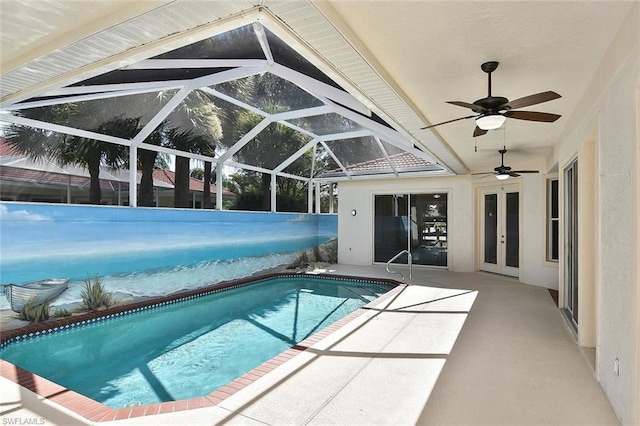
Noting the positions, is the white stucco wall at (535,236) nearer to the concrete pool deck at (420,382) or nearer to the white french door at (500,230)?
the white french door at (500,230)

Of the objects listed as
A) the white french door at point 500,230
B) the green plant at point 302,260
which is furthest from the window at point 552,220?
the green plant at point 302,260

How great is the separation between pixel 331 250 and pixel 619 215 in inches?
427

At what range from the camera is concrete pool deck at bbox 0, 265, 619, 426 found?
2.91m

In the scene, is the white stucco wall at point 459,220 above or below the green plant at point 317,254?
above

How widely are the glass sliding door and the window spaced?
2977 millimetres

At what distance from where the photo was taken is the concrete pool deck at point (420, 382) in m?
2.91

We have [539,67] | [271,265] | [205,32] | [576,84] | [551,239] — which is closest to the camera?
[205,32]

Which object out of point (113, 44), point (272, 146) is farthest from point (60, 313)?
point (272, 146)

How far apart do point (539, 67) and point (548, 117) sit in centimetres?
56

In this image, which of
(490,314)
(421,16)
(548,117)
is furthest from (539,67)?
(490,314)

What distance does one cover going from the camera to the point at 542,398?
322 cm

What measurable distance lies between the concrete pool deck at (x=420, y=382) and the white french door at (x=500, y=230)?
3991 millimetres

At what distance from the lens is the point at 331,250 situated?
1344 centimetres

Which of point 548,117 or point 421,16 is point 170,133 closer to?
point 421,16
